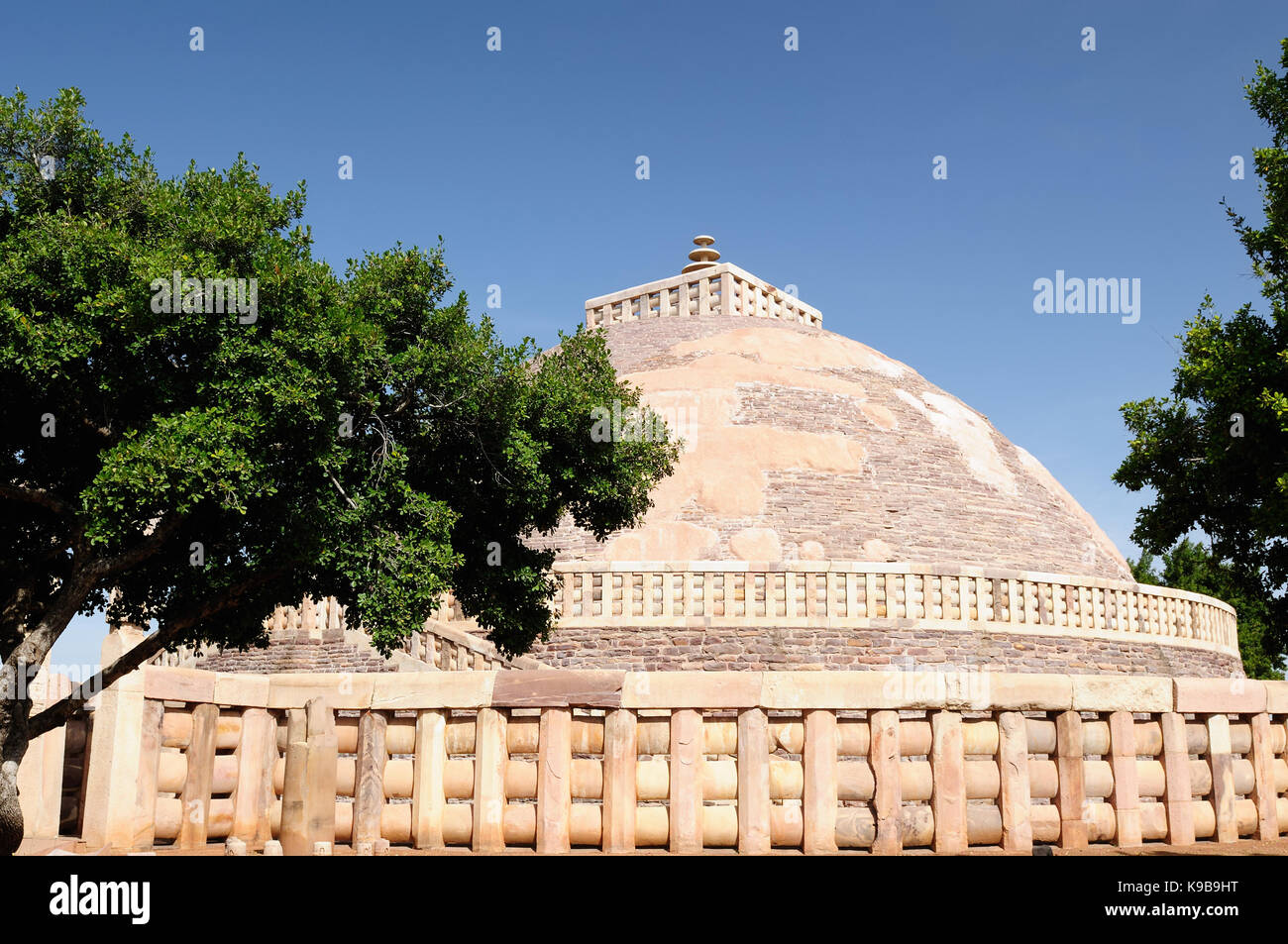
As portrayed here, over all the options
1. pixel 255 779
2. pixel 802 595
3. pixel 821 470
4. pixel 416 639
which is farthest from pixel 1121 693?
pixel 821 470

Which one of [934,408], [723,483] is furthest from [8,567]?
[934,408]

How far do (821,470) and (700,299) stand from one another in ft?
32.2

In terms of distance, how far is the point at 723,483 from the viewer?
23.9m

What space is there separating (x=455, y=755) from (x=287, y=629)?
13267 mm

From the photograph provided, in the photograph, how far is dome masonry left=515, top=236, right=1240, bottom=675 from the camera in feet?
60.0

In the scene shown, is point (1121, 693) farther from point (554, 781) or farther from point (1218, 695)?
point (554, 781)

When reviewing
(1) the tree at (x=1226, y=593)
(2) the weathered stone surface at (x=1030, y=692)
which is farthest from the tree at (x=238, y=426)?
(1) the tree at (x=1226, y=593)

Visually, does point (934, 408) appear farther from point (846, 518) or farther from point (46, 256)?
point (46, 256)

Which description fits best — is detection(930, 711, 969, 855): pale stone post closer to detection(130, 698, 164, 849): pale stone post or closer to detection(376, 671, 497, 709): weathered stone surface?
detection(376, 671, 497, 709): weathered stone surface

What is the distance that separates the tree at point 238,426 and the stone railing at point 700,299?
20794mm

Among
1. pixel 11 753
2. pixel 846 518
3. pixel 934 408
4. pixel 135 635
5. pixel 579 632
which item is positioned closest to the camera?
pixel 11 753

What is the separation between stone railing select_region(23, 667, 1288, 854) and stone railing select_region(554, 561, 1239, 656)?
11116mm

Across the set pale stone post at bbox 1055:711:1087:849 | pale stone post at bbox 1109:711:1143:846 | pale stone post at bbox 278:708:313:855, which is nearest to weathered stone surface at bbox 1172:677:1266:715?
pale stone post at bbox 1109:711:1143:846

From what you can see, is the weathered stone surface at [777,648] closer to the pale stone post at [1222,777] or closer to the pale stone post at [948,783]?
the pale stone post at [1222,777]
